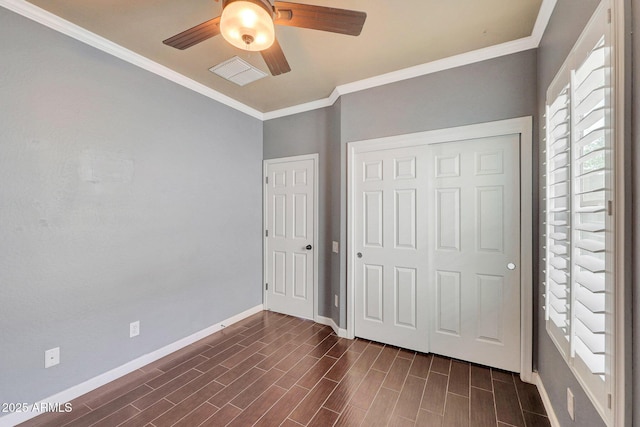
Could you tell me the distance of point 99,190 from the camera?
6.93 feet

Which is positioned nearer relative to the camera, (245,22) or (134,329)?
(245,22)

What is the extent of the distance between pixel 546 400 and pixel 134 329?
325 centimetres

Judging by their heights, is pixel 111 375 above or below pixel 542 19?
below

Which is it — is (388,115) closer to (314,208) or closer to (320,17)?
(314,208)

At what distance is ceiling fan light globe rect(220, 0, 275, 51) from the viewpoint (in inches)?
48.5

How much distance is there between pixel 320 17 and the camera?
4.41 feet

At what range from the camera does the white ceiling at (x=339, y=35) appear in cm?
177

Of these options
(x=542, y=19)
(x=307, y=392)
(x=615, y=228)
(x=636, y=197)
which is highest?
(x=542, y=19)

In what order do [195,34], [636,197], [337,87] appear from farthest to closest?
[337,87] → [195,34] → [636,197]

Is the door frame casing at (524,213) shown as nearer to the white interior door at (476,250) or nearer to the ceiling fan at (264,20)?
the white interior door at (476,250)

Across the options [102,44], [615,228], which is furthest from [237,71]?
Answer: [615,228]

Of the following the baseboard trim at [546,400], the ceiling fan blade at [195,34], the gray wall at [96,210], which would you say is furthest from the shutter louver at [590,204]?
the gray wall at [96,210]

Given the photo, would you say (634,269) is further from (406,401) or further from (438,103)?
(438,103)

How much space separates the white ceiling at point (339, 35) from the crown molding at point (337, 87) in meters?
0.04
